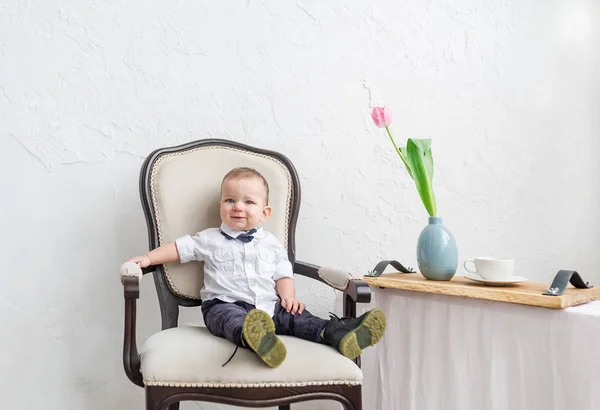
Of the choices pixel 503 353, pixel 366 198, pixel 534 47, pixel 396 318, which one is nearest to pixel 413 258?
pixel 366 198

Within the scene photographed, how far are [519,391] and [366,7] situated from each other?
5.19ft

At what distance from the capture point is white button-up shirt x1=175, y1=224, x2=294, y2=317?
1.88 metres

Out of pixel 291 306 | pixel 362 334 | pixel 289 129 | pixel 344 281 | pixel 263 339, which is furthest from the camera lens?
pixel 289 129

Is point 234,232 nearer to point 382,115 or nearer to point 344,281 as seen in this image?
point 344,281

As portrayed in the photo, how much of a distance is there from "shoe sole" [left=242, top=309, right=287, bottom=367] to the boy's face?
1.67 ft

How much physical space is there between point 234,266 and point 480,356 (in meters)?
0.74

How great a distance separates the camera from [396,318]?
210 centimetres

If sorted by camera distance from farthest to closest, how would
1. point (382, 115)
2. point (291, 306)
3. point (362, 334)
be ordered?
point (382, 115) < point (291, 306) < point (362, 334)

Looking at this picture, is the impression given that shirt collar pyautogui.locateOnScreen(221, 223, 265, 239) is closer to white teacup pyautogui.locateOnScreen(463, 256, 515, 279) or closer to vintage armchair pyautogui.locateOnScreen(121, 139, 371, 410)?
vintage armchair pyautogui.locateOnScreen(121, 139, 371, 410)

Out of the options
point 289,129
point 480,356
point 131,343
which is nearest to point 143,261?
point 131,343

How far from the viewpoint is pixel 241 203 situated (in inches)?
75.4

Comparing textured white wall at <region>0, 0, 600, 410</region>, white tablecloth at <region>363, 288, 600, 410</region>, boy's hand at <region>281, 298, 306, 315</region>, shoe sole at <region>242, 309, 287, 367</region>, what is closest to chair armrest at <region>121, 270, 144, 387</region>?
shoe sole at <region>242, 309, 287, 367</region>

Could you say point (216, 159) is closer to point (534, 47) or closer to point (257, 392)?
point (257, 392)

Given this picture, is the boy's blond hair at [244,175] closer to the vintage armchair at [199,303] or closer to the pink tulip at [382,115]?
the vintage armchair at [199,303]
